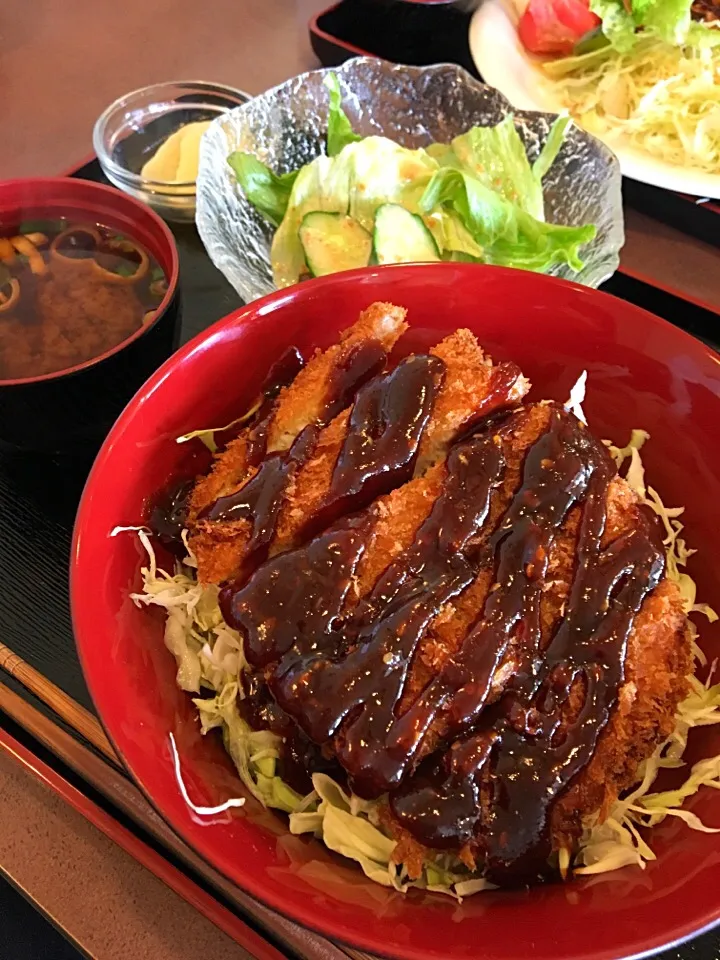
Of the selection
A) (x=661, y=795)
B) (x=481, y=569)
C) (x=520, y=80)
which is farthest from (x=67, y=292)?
(x=520, y=80)

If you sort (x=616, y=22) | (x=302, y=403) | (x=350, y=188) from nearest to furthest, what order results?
(x=302, y=403)
(x=350, y=188)
(x=616, y=22)

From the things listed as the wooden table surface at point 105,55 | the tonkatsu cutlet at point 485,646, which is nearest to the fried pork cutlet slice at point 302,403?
the tonkatsu cutlet at point 485,646

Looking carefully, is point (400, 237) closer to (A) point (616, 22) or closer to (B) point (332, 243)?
(B) point (332, 243)

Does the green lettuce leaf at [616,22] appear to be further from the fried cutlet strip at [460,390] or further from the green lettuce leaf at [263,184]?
the fried cutlet strip at [460,390]

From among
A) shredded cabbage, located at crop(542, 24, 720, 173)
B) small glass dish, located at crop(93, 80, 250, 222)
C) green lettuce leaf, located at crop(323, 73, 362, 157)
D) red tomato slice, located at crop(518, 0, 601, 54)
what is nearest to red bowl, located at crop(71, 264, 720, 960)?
green lettuce leaf, located at crop(323, 73, 362, 157)

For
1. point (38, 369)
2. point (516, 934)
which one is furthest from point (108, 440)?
point (516, 934)

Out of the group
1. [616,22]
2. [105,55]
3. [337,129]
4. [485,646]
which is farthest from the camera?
[105,55]

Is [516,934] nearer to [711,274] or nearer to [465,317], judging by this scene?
[465,317]
